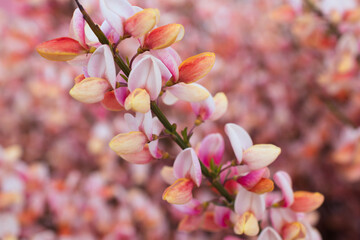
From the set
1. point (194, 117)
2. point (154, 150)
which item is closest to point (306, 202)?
point (154, 150)

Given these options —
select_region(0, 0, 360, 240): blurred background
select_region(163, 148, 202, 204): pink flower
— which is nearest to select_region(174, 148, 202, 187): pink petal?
select_region(163, 148, 202, 204): pink flower

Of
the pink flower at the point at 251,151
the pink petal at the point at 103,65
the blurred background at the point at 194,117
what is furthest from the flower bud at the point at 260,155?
the blurred background at the point at 194,117

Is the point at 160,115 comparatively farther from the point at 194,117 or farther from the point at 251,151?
the point at 194,117

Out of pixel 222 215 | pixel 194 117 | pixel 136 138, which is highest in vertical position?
pixel 136 138

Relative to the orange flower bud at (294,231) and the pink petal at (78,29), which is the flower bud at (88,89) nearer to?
the pink petal at (78,29)

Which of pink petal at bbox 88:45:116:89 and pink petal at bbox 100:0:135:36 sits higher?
pink petal at bbox 100:0:135:36

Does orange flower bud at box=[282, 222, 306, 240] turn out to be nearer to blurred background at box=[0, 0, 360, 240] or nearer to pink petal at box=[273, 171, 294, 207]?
pink petal at box=[273, 171, 294, 207]
